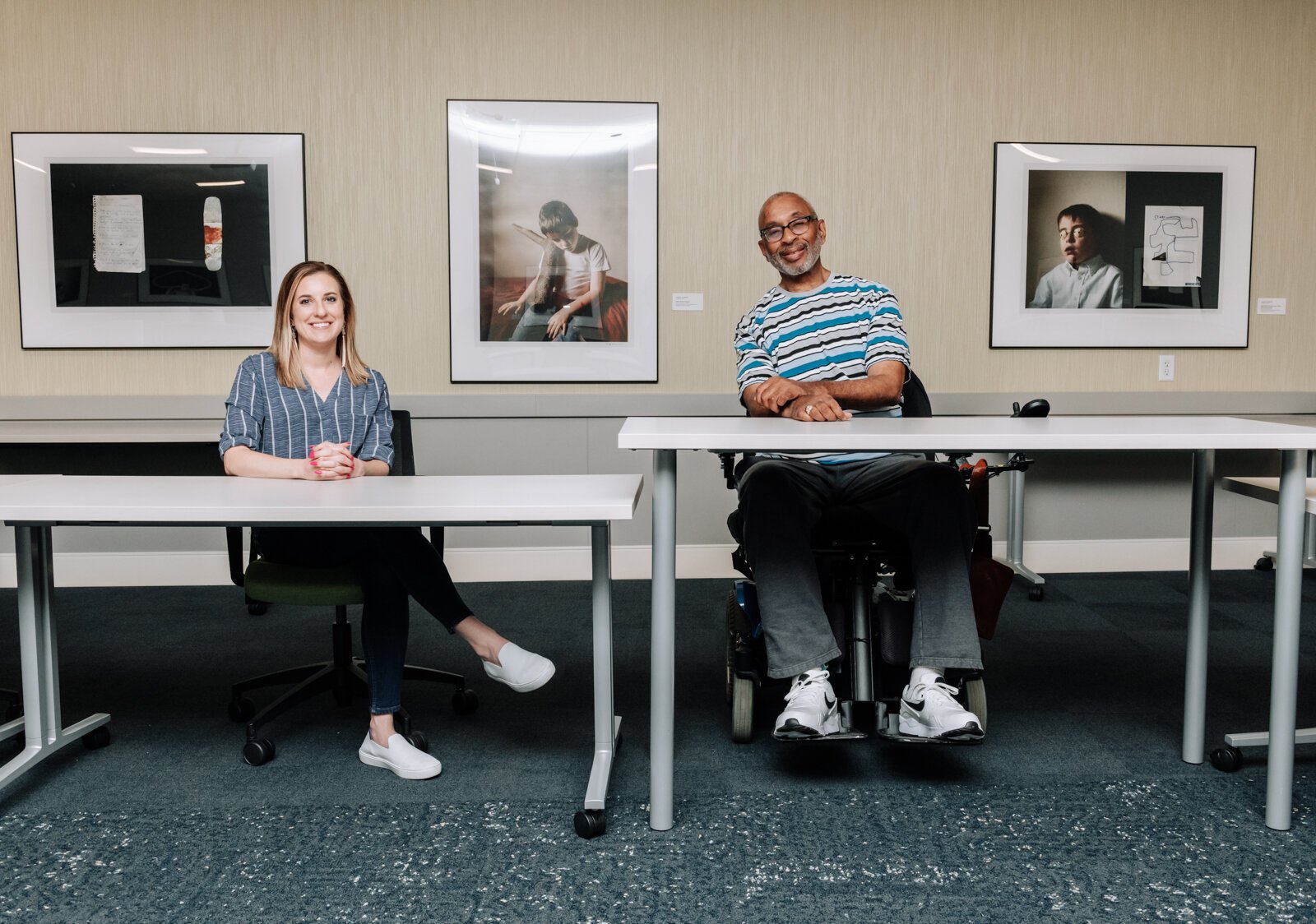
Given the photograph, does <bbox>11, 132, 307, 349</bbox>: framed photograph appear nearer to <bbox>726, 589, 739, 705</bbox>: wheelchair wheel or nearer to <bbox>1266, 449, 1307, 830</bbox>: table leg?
<bbox>726, 589, 739, 705</bbox>: wheelchair wheel

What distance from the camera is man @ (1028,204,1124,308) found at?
12.3 ft

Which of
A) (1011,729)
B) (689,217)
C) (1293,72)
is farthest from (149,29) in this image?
(1293,72)

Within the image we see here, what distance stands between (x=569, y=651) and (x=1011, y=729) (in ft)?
4.28

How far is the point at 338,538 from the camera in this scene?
202 centimetres

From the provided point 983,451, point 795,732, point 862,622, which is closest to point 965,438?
point 983,451

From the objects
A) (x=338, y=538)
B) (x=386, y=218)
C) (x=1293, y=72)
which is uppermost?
(x=1293, y=72)

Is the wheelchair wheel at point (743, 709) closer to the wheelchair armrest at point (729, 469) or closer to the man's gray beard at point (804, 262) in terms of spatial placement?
the wheelchair armrest at point (729, 469)

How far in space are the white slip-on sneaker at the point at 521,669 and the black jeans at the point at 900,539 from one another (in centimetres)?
48

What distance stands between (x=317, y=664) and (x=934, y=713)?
5.09 ft

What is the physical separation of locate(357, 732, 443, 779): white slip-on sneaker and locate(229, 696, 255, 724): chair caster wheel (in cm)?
44

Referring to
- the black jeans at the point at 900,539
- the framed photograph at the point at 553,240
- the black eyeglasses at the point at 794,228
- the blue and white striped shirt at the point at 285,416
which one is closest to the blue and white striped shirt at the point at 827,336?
the black eyeglasses at the point at 794,228

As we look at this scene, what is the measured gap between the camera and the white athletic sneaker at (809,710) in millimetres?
1742

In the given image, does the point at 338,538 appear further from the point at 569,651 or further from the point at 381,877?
the point at 569,651

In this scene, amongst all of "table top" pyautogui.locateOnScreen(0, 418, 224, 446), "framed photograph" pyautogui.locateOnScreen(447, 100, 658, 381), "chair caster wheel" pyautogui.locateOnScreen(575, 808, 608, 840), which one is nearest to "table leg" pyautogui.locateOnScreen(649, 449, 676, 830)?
"chair caster wheel" pyautogui.locateOnScreen(575, 808, 608, 840)
